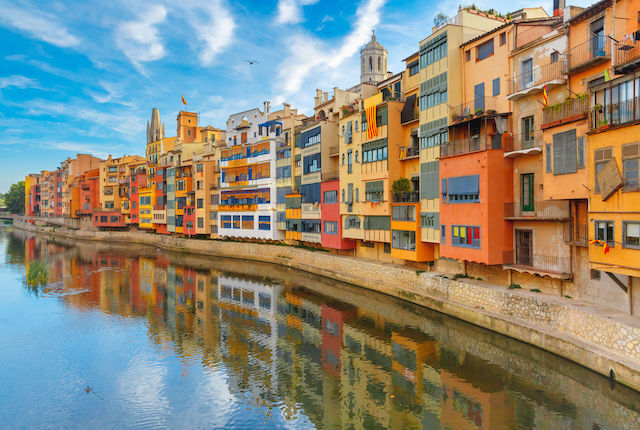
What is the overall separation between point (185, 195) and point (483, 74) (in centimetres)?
5433

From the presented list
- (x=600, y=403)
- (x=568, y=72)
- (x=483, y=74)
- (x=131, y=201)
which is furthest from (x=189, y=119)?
(x=600, y=403)

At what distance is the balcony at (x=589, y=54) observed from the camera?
18859 millimetres

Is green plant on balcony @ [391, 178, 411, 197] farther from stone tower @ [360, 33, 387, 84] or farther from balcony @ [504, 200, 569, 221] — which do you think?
stone tower @ [360, 33, 387, 84]

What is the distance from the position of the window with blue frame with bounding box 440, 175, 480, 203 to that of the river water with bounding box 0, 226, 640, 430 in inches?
303

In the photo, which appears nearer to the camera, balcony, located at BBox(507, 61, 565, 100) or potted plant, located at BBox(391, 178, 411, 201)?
balcony, located at BBox(507, 61, 565, 100)

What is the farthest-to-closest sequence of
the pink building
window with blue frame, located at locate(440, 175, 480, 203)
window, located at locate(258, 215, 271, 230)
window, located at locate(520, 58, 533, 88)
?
window, located at locate(258, 215, 271, 230), the pink building, window with blue frame, located at locate(440, 175, 480, 203), window, located at locate(520, 58, 533, 88)

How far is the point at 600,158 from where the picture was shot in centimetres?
1766

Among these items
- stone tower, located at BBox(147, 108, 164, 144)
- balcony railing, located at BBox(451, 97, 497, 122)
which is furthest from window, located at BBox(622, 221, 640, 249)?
stone tower, located at BBox(147, 108, 164, 144)

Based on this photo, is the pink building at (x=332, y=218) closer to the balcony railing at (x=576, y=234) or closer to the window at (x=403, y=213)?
the window at (x=403, y=213)

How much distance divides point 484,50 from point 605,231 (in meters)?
14.6

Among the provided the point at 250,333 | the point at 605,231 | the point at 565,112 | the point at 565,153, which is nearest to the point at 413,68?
the point at 565,112

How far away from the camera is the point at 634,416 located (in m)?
14.6

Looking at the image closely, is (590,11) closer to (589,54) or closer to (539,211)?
(589,54)

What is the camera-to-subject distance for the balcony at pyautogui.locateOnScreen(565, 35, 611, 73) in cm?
A: 1886
